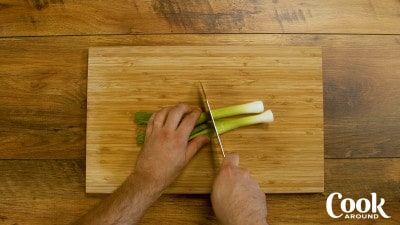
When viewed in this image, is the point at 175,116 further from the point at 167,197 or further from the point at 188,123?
the point at 167,197

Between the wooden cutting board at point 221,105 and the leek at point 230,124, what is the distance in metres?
0.02

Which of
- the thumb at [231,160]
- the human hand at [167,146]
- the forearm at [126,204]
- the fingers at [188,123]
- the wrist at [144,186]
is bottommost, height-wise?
the forearm at [126,204]

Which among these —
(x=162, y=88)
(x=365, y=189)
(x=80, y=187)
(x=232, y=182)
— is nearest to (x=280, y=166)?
(x=232, y=182)

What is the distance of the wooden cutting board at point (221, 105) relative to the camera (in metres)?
1.35

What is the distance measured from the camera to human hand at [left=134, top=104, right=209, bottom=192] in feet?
4.23

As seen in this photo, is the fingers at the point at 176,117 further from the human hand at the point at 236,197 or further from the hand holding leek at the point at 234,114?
the human hand at the point at 236,197

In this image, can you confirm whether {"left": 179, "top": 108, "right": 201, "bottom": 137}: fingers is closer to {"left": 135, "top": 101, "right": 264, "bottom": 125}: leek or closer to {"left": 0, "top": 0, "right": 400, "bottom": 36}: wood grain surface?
{"left": 135, "top": 101, "right": 264, "bottom": 125}: leek

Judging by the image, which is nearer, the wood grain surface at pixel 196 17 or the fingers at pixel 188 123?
the fingers at pixel 188 123

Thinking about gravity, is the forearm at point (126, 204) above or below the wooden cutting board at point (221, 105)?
below

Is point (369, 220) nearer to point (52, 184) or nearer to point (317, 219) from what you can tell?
point (317, 219)

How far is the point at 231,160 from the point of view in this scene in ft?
4.13

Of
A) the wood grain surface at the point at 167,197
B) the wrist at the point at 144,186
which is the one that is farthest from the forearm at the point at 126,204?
the wood grain surface at the point at 167,197

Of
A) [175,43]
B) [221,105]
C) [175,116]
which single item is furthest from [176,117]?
[175,43]

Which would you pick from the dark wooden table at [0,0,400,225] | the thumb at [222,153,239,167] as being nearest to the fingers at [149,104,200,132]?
the thumb at [222,153,239,167]
